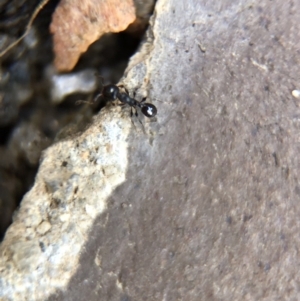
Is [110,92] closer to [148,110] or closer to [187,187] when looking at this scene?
[148,110]

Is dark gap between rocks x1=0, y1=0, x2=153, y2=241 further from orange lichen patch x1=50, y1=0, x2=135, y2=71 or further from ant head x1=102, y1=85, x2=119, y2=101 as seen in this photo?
ant head x1=102, y1=85, x2=119, y2=101

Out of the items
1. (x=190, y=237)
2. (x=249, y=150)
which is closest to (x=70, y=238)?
(x=190, y=237)

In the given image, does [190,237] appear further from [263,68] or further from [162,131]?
[263,68]

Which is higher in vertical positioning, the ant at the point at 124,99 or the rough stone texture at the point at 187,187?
the ant at the point at 124,99

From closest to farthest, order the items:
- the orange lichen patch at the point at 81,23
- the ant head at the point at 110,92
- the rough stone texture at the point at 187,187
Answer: the rough stone texture at the point at 187,187
the ant head at the point at 110,92
the orange lichen patch at the point at 81,23

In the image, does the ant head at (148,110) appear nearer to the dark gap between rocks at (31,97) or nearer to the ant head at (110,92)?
the ant head at (110,92)

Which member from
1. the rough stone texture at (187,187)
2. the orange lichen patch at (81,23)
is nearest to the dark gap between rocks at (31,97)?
the orange lichen patch at (81,23)

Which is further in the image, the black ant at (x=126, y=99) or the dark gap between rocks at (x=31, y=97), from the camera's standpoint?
the dark gap between rocks at (x=31, y=97)

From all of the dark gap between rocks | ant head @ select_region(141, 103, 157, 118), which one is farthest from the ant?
the dark gap between rocks
